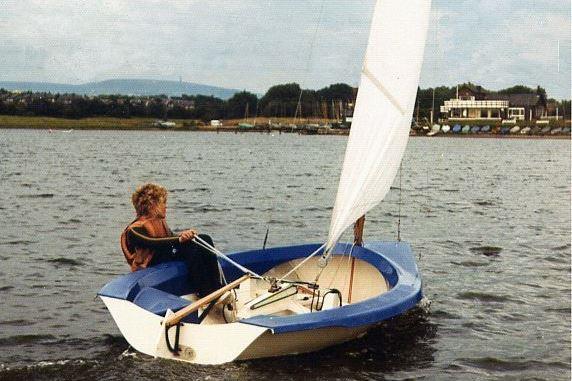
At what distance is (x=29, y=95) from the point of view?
16988 centimetres

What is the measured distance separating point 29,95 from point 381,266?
171481 millimetres

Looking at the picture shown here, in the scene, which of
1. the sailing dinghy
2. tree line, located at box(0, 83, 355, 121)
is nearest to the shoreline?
tree line, located at box(0, 83, 355, 121)

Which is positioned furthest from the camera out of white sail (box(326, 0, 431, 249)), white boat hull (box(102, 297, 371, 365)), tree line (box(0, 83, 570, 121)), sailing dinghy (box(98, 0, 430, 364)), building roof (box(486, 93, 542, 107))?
tree line (box(0, 83, 570, 121))

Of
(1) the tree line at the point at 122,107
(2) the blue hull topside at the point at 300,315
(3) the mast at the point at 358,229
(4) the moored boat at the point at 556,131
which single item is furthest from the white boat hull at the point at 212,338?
(4) the moored boat at the point at 556,131

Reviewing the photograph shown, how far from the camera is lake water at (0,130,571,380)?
849 centimetres

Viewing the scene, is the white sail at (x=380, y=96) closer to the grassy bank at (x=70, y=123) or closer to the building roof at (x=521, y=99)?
the building roof at (x=521, y=99)

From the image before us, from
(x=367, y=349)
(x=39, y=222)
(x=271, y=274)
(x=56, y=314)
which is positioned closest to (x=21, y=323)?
(x=56, y=314)

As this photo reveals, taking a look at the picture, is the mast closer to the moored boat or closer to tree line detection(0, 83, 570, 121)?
tree line detection(0, 83, 570, 121)

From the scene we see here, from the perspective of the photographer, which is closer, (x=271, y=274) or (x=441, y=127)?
(x=271, y=274)

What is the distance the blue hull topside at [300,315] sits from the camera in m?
7.72

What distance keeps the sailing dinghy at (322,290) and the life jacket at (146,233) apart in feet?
0.69

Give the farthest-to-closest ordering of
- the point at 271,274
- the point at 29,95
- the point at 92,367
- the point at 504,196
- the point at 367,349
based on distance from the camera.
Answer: the point at 29,95
the point at 504,196
the point at 271,274
the point at 367,349
the point at 92,367

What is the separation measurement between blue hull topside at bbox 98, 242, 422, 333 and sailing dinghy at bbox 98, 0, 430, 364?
1cm

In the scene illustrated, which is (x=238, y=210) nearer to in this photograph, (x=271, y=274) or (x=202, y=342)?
(x=271, y=274)
